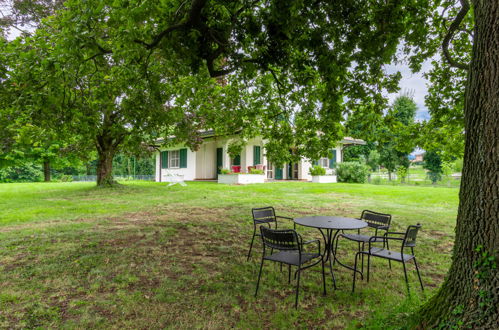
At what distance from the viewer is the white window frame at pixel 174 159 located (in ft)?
76.4

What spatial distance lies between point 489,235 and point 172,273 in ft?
12.1

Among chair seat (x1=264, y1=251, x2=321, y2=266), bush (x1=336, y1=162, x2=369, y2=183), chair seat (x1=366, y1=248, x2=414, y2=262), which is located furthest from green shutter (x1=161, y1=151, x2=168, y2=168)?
chair seat (x1=366, y1=248, x2=414, y2=262)

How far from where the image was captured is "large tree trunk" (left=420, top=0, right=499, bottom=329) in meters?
2.03

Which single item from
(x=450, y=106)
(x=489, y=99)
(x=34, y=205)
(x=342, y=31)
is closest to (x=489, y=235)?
(x=489, y=99)

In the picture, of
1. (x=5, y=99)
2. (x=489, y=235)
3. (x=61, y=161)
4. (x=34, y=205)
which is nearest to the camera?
(x=489, y=235)

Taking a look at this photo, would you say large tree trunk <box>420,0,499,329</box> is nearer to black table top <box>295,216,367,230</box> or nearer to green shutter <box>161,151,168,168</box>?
black table top <box>295,216,367,230</box>

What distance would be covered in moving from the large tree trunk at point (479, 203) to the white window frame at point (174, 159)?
2202 cm

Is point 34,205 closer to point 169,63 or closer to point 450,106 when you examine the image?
point 169,63

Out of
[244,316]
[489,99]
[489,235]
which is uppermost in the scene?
[489,99]

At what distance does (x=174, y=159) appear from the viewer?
23.6m

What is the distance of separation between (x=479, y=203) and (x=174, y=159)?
75.2ft

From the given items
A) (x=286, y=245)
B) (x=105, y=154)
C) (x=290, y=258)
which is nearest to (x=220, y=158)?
(x=105, y=154)

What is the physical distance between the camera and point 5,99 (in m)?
5.56

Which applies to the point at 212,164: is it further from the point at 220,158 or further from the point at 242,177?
the point at 242,177
